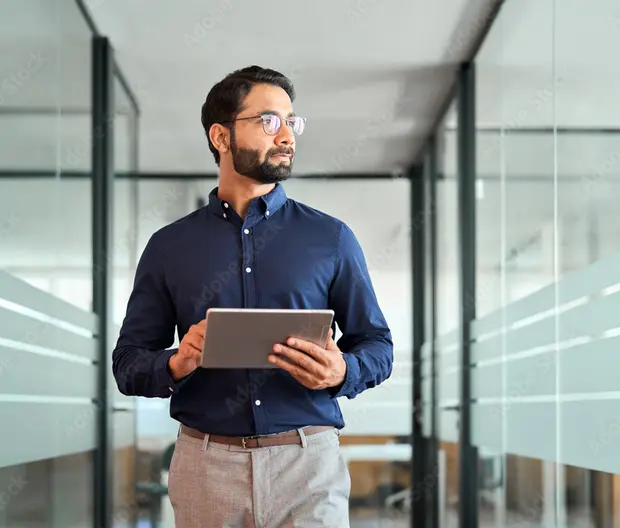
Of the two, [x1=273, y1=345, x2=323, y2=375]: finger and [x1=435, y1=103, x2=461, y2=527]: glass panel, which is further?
[x1=435, y1=103, x2=461, y2=527]: glass panel

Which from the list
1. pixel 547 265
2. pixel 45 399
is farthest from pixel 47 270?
pixel 547 265

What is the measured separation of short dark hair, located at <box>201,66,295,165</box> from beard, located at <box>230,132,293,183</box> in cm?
10

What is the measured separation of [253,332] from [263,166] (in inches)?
16.7

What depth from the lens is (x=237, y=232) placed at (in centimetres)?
202

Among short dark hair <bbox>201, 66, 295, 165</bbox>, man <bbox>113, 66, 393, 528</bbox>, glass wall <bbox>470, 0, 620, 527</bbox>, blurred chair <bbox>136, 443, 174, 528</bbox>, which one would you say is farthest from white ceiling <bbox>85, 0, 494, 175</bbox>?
man <bbox>113, 66, 393, 528</bbox>

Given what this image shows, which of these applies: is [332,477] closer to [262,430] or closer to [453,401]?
[262,430]

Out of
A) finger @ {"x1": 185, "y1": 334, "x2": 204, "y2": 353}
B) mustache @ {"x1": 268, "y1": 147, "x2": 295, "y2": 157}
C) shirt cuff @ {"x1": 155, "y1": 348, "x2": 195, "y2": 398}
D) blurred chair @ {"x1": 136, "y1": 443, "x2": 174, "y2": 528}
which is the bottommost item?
blurred chair @ {"x1": 136, "y1": 443, "x2": 174, "y2": 528}

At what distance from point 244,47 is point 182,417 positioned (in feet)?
11.1

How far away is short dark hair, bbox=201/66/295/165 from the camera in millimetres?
2066

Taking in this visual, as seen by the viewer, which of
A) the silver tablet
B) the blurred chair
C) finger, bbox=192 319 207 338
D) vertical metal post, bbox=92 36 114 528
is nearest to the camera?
the silver tablet

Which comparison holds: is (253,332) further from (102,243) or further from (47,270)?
(102,243)

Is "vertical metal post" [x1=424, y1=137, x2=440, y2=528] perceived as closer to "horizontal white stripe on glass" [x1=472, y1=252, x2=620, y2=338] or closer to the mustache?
"horizontal white stripe on glass" [x1=472, y1=252, x2=620, y2=338]

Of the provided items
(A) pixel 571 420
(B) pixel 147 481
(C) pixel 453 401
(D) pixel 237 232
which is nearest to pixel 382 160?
(C) pixel 453 401

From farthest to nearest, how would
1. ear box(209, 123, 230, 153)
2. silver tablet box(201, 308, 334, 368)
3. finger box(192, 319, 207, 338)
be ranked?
ear box(209, 123, 230, 153) < finger box(192, 319, 207, 338) < silver tablet box(201, 308, 334, 368)
